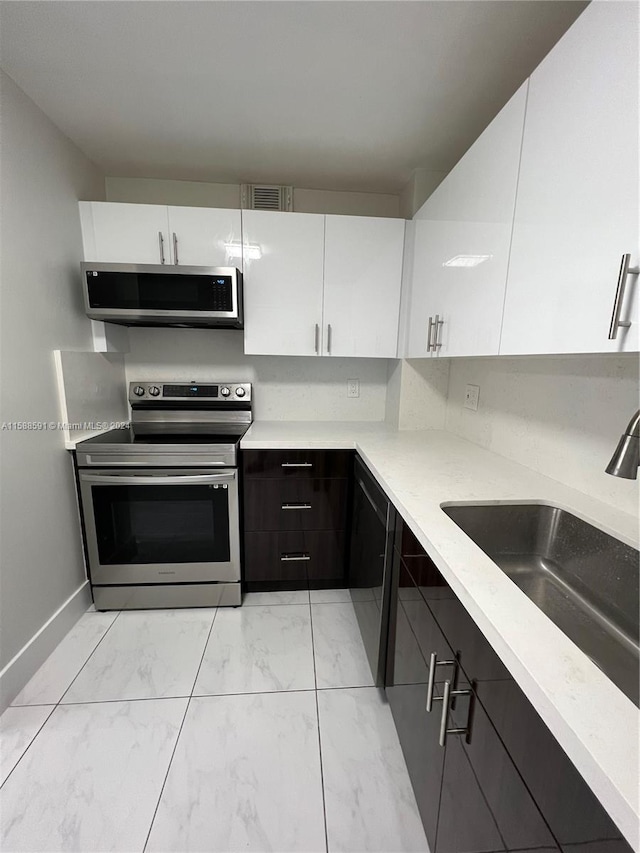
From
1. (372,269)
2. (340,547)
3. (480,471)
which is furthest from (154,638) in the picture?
(372,269)

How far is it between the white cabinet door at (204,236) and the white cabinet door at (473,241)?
984 millimetres

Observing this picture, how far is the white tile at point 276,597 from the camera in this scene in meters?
2.00

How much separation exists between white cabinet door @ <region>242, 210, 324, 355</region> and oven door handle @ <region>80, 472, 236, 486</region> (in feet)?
2.42

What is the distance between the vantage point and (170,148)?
5.88 ft

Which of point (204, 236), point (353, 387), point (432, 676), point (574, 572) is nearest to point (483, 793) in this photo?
point (432, 676)

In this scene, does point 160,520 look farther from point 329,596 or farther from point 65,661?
point 329,596

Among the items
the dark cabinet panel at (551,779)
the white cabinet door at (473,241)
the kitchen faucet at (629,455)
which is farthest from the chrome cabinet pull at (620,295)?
→ the dark cabinet panel at (551,779)

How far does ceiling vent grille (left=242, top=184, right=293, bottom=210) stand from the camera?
211 cm

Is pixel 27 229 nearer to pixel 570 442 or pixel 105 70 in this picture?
pixel 105 70

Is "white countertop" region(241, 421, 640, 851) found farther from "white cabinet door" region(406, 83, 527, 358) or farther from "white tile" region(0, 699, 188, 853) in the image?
"white tile" region(0, 699, 188, 853)

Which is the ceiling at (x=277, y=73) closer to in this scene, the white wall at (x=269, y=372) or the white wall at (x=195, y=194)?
the white wall at (x=195, y=194)

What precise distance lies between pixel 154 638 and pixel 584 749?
72.9 inches

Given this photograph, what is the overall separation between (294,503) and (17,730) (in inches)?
53.1

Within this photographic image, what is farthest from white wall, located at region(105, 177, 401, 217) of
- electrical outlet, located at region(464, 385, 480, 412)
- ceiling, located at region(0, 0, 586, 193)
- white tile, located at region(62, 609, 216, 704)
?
white tile, located at region(62, 609, 216, 704)
